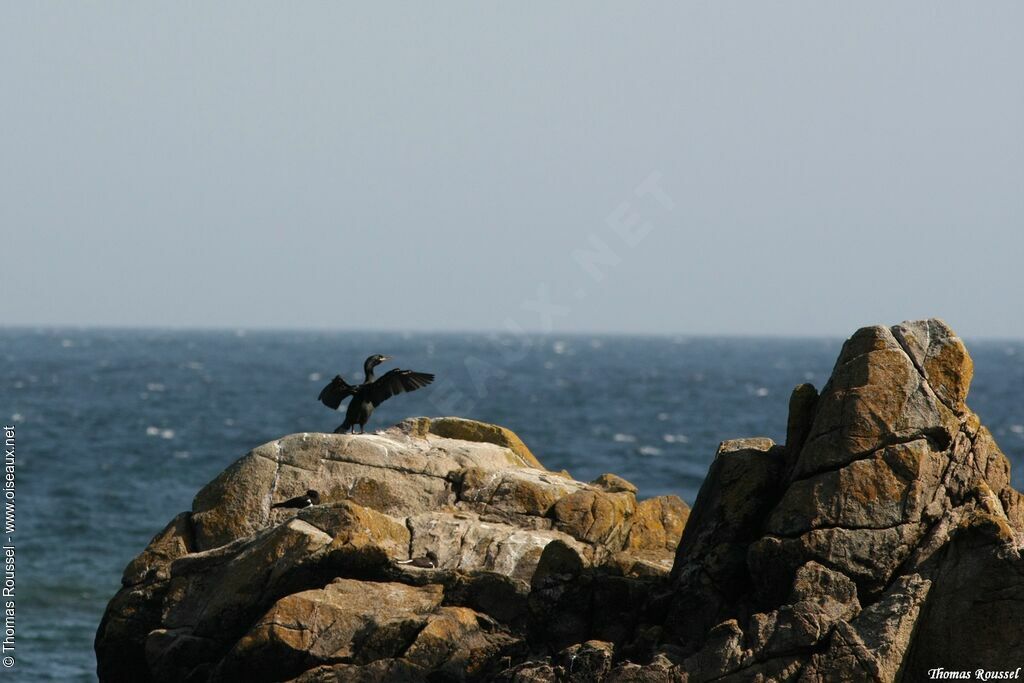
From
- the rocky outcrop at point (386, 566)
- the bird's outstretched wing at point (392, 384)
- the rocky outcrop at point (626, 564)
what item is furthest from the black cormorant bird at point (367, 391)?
the rocky outcrop at point (626, 564)

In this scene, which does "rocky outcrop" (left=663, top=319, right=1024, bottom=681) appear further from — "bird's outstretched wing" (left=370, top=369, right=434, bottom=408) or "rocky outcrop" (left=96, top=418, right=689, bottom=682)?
"bird's outstretched wing" (left=370, top=369, right=434, bottom=408)

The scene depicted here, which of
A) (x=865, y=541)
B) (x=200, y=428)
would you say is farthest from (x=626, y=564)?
(x=200, y=428)

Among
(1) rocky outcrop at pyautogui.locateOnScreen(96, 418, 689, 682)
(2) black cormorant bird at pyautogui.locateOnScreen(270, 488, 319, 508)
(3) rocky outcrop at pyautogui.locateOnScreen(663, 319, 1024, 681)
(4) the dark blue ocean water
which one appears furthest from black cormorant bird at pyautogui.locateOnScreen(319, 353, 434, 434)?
(4) the dark blue ocean water

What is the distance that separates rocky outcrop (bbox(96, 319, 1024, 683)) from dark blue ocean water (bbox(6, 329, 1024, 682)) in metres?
8.16

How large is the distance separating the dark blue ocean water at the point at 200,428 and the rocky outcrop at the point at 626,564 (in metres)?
8.16

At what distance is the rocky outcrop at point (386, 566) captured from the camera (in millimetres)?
15219

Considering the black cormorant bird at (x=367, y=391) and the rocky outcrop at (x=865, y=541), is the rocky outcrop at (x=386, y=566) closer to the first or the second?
the black cormorant bird at (x=367, y=391)

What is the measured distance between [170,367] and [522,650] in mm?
130529

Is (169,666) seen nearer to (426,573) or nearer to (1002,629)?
(426,573)

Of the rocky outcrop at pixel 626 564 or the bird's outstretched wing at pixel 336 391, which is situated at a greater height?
the bird's outstretched wing at pixel 336 391

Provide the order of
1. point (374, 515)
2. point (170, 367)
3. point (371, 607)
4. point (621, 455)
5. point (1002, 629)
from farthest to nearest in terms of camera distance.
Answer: point (170, 367), point (621, 455), point (374, 515), point (371, 607), point (1002, 629)

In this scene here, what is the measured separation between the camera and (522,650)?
15062mm

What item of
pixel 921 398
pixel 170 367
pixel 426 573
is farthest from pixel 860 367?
pixel 170 367

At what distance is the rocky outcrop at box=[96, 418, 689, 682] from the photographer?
15.2 metres
